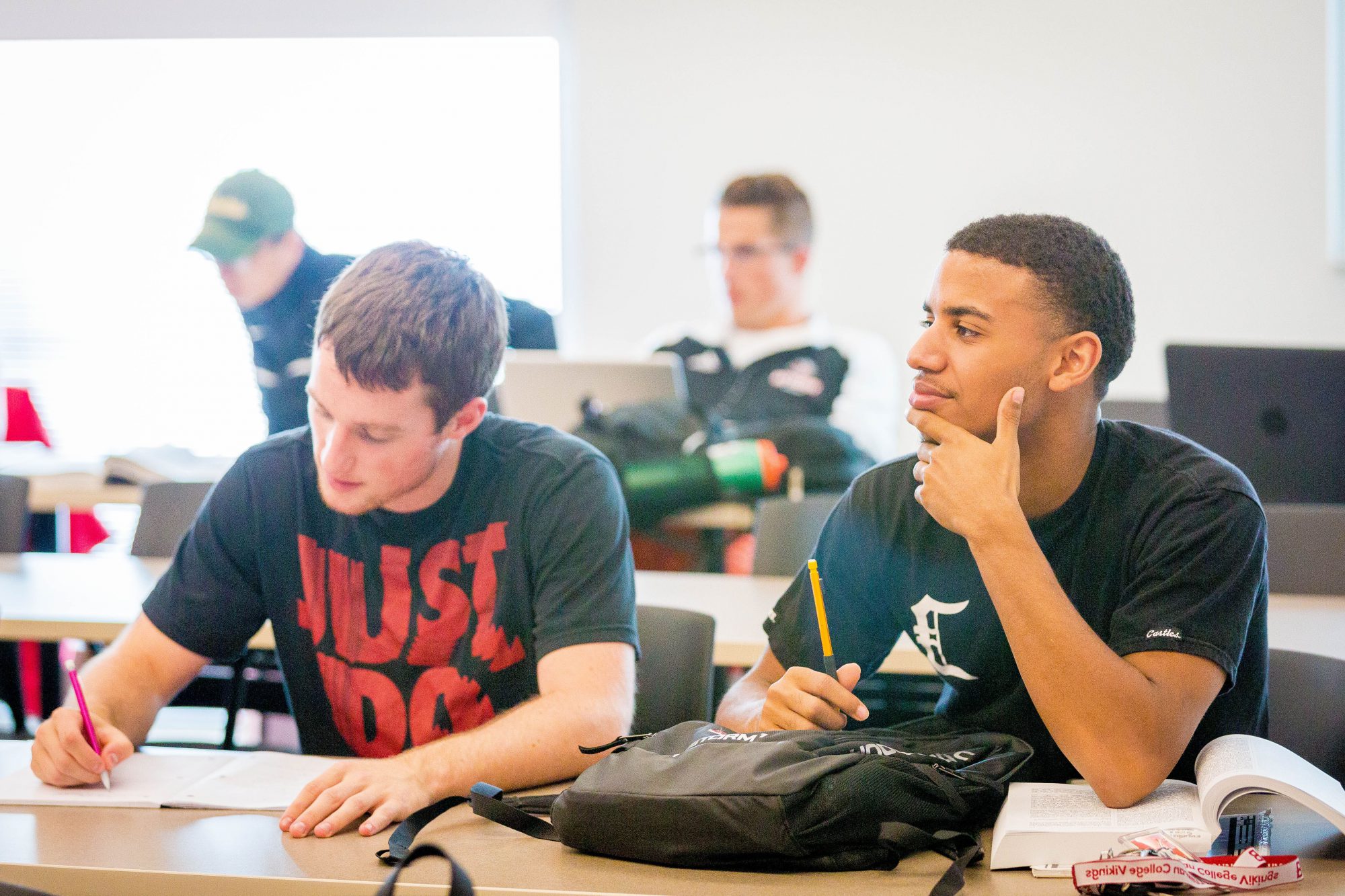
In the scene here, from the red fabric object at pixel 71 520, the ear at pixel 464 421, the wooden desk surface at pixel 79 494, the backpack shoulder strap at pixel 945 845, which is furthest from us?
the red fabric object at pixel 71 520

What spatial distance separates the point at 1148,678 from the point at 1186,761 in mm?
227

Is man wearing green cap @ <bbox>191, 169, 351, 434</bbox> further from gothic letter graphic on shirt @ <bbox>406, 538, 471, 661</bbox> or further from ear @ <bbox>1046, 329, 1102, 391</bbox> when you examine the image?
ear @ <bbox>1046, 329, 1102, 391</bbox>

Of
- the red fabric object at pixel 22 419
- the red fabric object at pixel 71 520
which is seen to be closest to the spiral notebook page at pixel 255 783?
the red fabric object at pixel 71 520

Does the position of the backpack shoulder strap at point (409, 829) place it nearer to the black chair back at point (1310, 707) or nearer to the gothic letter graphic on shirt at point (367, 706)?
the gothic letter graphic on shirt at point (367, 706)

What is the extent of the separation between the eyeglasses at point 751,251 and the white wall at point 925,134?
3.73 feet

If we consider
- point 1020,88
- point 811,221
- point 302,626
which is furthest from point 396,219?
point 302,626

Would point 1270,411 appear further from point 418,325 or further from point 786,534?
point 418,325

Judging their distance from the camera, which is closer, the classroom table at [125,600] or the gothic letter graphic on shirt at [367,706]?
the gothic letter graphic on shirt at [367,706]

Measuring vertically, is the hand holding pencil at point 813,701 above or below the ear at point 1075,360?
below

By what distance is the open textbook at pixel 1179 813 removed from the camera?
99cm

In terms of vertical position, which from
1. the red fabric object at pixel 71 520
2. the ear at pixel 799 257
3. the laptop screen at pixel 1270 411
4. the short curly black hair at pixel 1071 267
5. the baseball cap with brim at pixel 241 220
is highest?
the baseball cap with brim at pixel 241 220

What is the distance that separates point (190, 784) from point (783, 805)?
66 centimetres

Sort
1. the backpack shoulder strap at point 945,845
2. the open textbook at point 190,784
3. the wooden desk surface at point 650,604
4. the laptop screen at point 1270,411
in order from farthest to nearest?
the laptop screen at point 1270,411 < the wooden desk surface at point 650,604 < the open textbook at point 190,784 < the backpack shoulder strap at point 945,845

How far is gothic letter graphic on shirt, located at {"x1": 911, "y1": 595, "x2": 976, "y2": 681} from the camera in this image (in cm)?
137
